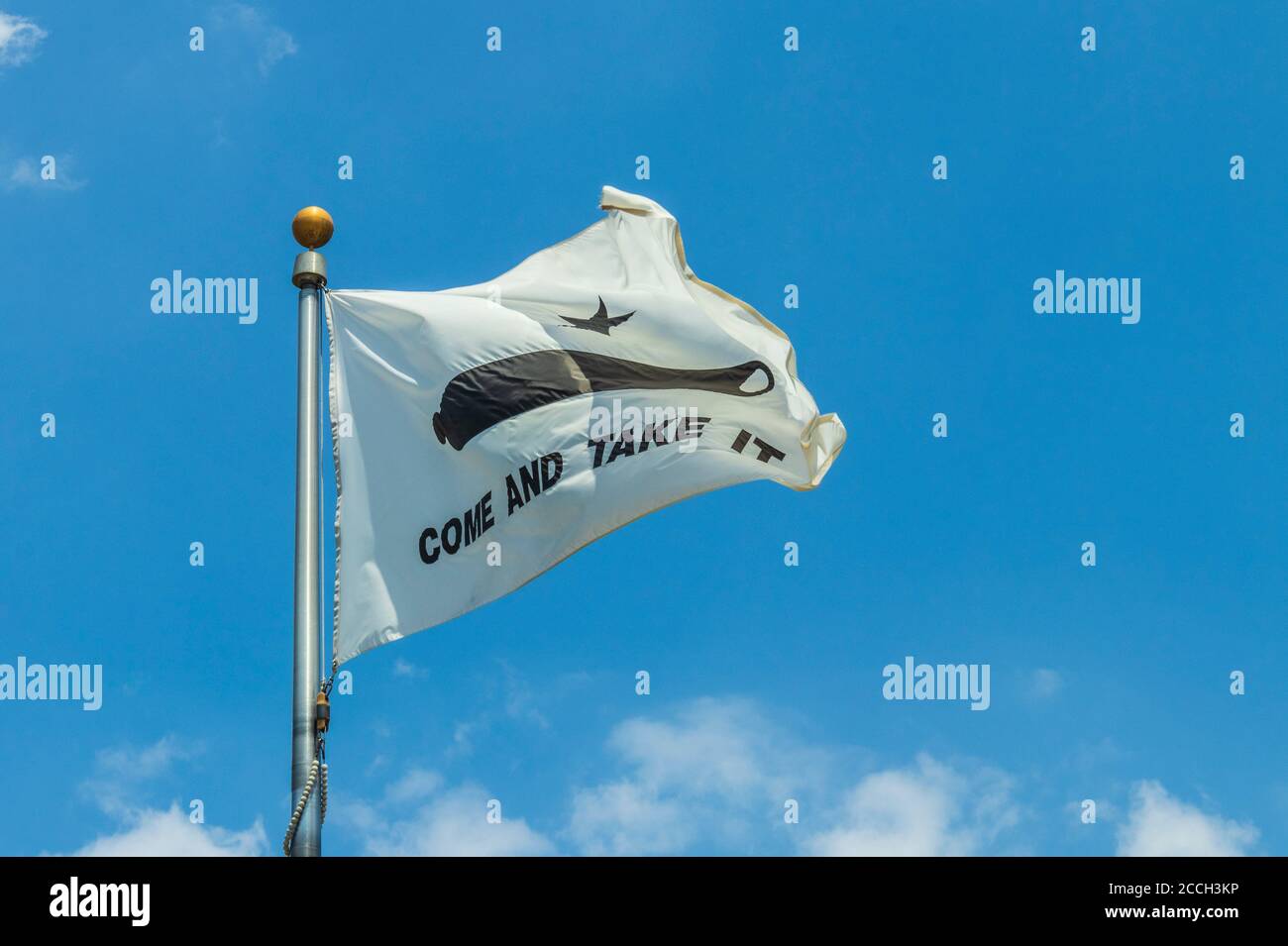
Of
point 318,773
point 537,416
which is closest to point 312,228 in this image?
point 537,416

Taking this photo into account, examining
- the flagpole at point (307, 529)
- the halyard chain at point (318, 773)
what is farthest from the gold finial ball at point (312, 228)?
the halyard chain at point (318, 773)

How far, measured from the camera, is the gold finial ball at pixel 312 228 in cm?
1507

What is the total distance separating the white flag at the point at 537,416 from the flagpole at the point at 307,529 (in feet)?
2.62

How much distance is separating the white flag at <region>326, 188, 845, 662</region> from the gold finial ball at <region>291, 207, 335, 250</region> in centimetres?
93

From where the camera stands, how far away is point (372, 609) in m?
14.7

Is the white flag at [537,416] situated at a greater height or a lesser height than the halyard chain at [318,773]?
greater

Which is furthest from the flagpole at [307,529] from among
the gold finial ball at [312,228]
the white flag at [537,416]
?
the white flag at [537,416]

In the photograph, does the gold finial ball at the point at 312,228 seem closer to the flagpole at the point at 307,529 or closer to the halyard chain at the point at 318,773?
the flagpole at the point at 307,529

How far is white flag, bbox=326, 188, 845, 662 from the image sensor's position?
15.1 metres

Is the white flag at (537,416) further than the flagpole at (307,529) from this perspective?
Yes

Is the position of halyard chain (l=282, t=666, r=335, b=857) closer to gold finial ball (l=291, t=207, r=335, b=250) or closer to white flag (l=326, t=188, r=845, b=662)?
white flag (l=326, t=188, r=845, b=662)

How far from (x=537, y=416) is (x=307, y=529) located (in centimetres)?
288
